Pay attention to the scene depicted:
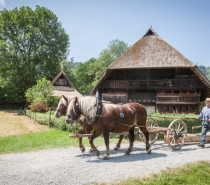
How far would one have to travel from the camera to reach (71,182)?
15.9 feet

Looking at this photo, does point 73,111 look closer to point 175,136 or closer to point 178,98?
point 175,136

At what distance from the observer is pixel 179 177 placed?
4.96 m

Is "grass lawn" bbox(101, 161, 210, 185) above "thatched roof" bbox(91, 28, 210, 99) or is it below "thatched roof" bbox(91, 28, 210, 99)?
below

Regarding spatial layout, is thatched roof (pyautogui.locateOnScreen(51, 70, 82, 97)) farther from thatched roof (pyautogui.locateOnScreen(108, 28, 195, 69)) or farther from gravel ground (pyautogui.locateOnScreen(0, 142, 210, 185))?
gravel ground (pyautogui.locateOnScreen(0, 142, 210, 185))

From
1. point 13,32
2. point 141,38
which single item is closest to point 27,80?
point 13,32

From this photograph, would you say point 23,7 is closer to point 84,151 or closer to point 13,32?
point 13,32

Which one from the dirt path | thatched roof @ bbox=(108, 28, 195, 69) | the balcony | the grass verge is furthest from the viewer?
the balcony

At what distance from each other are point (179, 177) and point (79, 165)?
3.13 metres

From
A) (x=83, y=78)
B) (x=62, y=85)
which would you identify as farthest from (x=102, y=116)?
(x=83, y=78)

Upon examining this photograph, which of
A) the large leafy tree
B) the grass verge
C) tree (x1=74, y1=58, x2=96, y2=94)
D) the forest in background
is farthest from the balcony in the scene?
tree (x1=74, y1=58, x2=96, y2=94)

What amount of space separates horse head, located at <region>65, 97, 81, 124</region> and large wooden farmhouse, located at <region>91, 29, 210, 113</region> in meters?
14.6

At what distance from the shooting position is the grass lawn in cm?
472

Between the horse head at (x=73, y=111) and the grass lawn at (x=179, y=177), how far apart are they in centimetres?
291

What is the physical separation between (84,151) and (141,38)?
19644 mm
